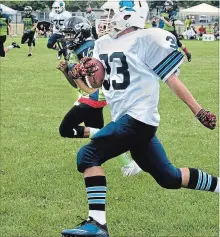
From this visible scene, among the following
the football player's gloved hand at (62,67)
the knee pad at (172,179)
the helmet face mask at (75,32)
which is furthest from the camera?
the helmet face mask at (75,32)

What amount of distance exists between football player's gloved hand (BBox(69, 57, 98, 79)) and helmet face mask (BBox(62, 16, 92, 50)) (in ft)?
6.00

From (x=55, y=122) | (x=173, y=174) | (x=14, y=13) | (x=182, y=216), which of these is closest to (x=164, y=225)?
(x=182, y=216)

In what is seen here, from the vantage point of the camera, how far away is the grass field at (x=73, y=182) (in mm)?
5931

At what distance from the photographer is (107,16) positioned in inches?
209

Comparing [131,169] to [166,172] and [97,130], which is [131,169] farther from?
[166,172]

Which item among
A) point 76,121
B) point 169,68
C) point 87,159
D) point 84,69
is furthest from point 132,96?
point 76,121

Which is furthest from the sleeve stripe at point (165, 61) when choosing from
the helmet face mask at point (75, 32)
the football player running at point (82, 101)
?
the helmet face mask at point (75, 32)

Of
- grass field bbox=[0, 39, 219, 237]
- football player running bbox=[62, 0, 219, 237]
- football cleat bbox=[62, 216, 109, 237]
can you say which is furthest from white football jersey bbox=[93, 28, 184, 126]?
grass field bbox=[0, 39, 219, 237]

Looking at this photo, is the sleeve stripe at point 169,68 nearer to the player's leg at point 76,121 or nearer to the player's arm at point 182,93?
the player's arm at point 182,93

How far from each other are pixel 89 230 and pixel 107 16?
1.73 metres

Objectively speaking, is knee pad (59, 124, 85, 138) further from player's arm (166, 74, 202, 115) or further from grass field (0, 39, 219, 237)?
player's arm (166, 74, 202, 115)

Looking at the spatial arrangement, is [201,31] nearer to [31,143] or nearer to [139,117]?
[31,143]

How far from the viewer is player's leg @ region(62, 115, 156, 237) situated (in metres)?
4.98

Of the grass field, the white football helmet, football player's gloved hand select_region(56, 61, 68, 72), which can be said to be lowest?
the white football helmet
